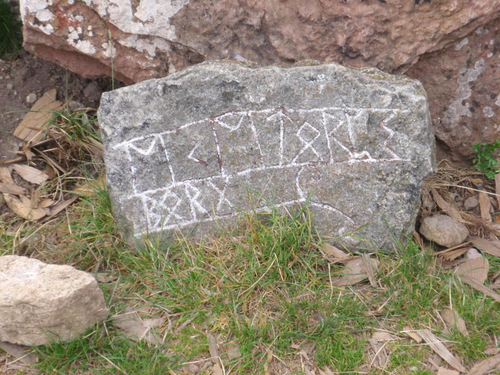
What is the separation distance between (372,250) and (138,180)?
1.13 m

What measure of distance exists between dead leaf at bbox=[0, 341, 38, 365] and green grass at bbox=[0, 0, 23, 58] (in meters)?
1.94

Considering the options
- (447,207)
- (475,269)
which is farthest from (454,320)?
(447,207)

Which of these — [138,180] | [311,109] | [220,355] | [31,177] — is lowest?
[220,355]

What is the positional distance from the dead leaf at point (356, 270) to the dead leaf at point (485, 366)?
0.58 m

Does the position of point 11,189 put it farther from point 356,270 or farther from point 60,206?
point 356,270

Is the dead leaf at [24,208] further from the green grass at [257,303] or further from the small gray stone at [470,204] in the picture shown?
the small gray stone at [470,204]

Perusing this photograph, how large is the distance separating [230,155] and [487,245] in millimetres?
1301

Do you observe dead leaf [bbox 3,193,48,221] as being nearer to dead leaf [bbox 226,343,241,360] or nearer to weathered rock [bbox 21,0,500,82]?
weathered rock [bbox 21,0,500,82]

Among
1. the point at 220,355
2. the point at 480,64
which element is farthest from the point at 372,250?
the point at 480,64

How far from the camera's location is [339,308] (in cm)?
259

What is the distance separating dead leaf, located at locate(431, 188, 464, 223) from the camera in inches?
121

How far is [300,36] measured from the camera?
3.03 meters

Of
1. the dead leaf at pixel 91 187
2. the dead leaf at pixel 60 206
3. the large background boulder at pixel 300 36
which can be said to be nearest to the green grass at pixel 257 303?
the dead leaf at pixel 91 187

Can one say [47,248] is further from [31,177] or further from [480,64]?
[480,64]
